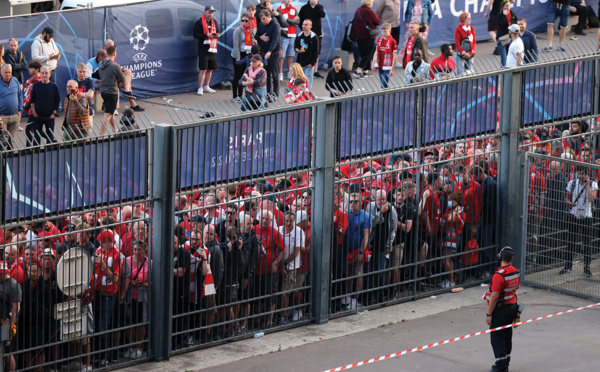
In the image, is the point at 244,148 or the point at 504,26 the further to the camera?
the point at 504,26

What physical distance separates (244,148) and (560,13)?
18324mm

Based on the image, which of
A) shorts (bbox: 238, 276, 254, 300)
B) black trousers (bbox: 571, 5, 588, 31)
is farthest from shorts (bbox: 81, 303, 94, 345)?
black trousers (bbox: 571, 5, 588, 31)

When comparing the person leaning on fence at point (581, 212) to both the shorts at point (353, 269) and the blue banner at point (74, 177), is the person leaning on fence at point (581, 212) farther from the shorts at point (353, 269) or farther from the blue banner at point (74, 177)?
the blue banner at point (74, 177)

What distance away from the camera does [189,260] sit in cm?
1251

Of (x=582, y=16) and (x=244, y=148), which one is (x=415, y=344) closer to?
(x=244, y=148)

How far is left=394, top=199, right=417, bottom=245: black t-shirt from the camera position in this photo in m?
14.3

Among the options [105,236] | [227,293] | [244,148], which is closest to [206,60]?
[244,148]

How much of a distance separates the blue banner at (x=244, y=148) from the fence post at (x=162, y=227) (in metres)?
Result: 0.14

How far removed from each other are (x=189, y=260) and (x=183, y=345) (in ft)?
3.20

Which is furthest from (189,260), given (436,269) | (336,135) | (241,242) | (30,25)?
(30,25)

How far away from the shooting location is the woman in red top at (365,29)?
2541 centimetres

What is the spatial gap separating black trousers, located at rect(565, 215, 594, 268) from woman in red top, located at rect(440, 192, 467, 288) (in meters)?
1.36

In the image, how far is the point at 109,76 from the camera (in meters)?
21.0

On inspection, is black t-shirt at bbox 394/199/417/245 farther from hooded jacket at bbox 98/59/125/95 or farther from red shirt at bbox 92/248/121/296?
hooded jacket at bbox 98/59/125/95
